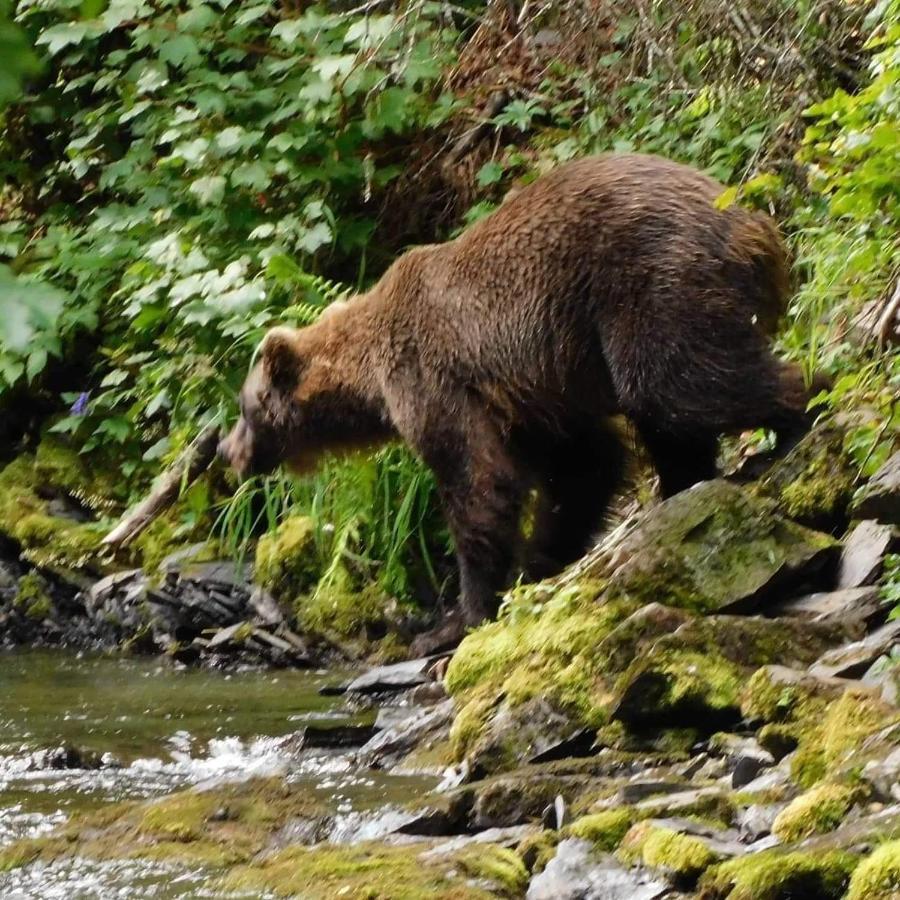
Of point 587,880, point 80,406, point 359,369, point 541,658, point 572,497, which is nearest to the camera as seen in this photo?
point 587,880

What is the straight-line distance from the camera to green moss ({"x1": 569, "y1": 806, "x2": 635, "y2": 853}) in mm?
3410

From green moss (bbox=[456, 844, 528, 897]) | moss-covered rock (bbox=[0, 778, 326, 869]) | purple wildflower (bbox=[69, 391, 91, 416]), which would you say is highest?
green moss (bbox=[456, 844, 528, 897])

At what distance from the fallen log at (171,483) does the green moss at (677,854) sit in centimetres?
562

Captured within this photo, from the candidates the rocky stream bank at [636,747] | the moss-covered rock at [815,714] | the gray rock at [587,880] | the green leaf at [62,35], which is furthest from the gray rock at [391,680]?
the green leaf at [62,35]

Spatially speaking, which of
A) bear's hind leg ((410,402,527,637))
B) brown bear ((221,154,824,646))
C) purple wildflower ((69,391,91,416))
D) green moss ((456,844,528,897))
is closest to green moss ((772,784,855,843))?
green moss ((456,844,528,897))

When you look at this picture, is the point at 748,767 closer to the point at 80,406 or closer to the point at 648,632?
the point at 648,632

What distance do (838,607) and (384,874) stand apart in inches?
75.9

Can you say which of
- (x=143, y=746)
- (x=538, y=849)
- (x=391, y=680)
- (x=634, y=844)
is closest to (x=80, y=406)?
(x=391, y=680)

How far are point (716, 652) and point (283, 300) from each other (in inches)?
197

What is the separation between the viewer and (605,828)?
11.3ft

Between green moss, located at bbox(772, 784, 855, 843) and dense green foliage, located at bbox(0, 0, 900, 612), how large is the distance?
13.5ft

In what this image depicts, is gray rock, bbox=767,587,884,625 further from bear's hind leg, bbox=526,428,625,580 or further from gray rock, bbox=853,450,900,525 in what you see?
bear's hind leg, bbox=526,428,625,580

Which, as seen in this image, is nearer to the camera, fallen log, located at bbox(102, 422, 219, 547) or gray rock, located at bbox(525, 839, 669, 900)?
gray rock, located at bbox(525, 839, 669, 900)

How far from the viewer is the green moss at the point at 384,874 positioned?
11.1 ft
